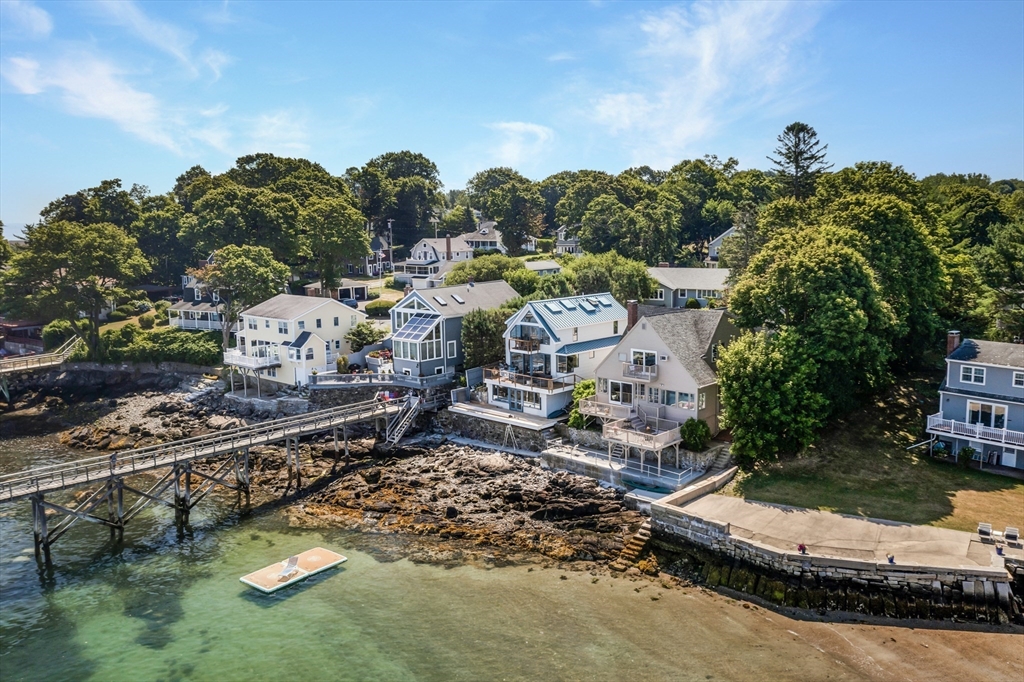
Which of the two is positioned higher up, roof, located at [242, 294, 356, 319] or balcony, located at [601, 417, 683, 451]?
roof, located at [242, 294, 356, 319]

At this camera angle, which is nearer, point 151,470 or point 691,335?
point 151,470

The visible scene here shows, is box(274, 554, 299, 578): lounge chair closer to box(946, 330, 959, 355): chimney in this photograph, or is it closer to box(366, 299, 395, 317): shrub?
box(946, 330, 959, 355): chimney

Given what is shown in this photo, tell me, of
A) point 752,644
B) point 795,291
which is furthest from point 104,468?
point 795,291

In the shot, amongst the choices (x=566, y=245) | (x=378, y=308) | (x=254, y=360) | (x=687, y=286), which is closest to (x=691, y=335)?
(x=687, y=286)

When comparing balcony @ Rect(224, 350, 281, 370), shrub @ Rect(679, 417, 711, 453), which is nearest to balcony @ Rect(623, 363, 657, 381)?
shrub @ Rect(679, 417, 711, 453)

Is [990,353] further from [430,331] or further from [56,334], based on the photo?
[56,334]

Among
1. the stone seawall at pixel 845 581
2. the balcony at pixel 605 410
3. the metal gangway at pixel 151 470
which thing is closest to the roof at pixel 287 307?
the metal gangway at pixel 151 470

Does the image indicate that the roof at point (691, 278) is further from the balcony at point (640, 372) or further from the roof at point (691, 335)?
the balcony at point (640, 372)

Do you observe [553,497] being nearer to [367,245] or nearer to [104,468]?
[104,468]
